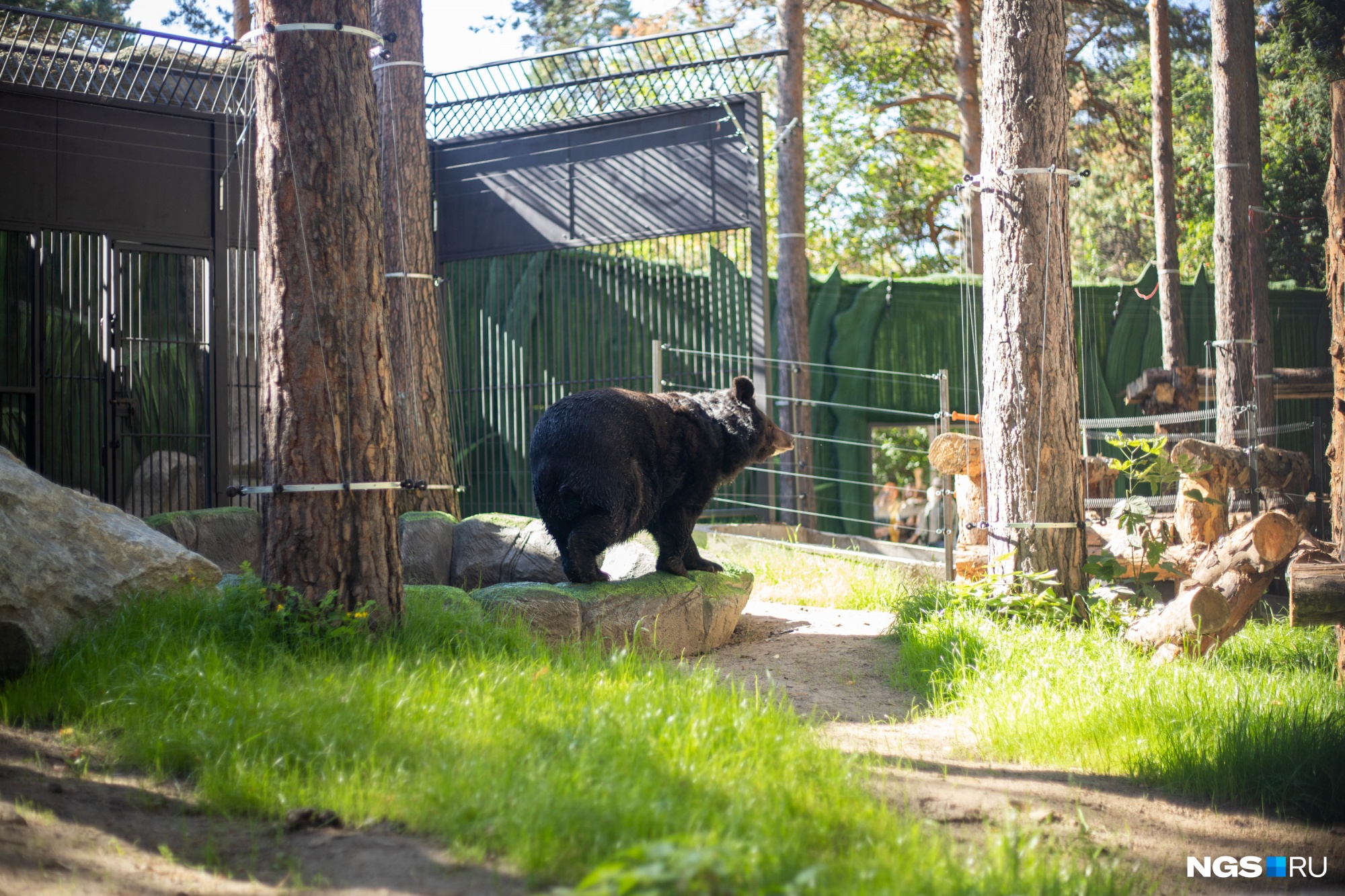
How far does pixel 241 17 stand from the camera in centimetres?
1488

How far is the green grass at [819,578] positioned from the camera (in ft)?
26.3

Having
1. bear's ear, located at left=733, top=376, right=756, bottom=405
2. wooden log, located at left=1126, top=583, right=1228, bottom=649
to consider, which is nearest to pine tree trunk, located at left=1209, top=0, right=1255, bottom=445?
wooden log, located at left=1126, top=583, right=1228, bottom=649

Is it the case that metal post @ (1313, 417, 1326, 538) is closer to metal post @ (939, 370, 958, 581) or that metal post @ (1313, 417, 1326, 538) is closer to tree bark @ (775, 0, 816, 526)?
metal post @ (939, 370, 958, 581)

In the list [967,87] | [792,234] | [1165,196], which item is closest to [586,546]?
[792,234]

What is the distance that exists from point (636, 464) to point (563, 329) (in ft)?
19.7

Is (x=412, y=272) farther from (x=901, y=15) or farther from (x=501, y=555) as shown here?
(x=901, y=15)

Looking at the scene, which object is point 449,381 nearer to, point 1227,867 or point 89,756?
point 89,756

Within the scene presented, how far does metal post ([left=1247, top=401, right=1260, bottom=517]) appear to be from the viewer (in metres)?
9.52

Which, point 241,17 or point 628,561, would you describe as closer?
point 628,561

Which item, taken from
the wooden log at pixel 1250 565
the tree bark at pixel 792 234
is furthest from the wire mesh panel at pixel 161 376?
the wooden log at pixel 1250 565

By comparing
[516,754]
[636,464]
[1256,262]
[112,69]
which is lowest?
[516,754]

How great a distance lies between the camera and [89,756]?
11.3 ft

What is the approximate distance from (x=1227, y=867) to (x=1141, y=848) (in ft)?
0.91

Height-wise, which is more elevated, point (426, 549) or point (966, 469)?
point (966, 469)
